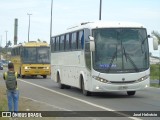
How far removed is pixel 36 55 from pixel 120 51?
2258cm

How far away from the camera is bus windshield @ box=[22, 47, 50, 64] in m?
43.1

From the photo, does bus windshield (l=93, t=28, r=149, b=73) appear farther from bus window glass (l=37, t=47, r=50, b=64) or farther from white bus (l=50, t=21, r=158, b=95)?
bus window glass (l=37, t=47, r=50, b=64)

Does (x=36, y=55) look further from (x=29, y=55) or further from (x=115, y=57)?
(x=115, y=57)

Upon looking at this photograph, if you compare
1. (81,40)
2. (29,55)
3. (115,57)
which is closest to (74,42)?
(81,40)

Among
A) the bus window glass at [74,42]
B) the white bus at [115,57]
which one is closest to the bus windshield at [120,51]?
the white bus at [115,57]

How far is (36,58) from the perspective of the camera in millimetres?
43062

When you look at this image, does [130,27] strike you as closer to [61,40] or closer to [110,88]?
[110,88]

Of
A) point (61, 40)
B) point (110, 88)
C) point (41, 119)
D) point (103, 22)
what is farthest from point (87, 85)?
point (41, 119)

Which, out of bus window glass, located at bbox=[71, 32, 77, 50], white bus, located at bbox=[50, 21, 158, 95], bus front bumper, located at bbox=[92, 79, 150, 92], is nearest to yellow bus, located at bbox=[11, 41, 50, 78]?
bus window glass, located at bbox=[71, 32, 77, 50]

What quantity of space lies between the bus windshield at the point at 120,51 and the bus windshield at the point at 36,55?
22.0 metres

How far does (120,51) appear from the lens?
835 inches

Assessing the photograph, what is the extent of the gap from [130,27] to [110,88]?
2886 mm

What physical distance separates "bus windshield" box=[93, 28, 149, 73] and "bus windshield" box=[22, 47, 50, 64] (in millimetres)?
21963

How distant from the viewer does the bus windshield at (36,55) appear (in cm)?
4306
